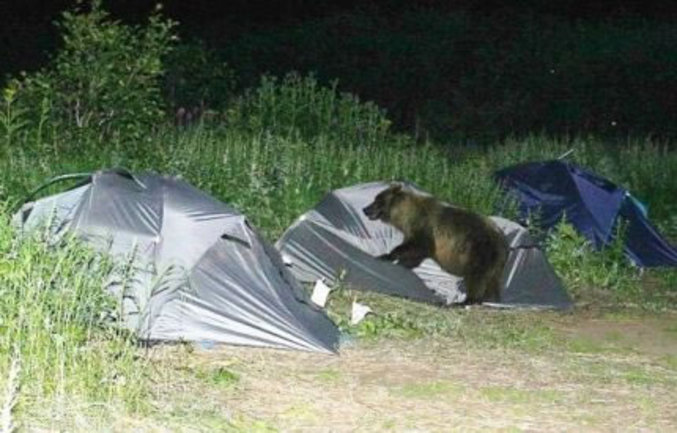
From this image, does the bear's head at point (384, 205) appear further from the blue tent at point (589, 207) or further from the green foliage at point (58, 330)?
the green foliage at point (58, 330)

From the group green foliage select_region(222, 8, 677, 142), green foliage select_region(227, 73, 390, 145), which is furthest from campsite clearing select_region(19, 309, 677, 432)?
green foliage select_region(222, 8, 677, 142)

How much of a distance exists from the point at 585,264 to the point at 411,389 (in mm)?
4468

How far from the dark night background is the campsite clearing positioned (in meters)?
14.3

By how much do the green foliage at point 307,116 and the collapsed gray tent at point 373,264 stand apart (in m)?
3.80

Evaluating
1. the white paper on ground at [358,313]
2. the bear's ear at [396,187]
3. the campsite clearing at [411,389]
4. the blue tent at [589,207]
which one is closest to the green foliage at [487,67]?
the blue tent at [589,207]

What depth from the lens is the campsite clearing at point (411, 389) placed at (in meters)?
6.60

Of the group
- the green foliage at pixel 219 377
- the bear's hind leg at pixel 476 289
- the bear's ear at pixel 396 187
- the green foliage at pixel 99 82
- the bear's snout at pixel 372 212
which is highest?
the green foliage at pixel 99 82

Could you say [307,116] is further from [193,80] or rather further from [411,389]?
[411,389]

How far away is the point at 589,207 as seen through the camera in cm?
1253

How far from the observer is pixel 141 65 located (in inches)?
519

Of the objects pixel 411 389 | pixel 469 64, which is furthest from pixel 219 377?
pixel 469 64

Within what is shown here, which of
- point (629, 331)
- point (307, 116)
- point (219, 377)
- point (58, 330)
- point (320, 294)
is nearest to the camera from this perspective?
point (58, 330)

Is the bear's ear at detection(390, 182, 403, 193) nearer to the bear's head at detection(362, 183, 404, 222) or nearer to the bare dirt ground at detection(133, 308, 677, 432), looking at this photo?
the bear's head at detection(362, 183, 404, 222)

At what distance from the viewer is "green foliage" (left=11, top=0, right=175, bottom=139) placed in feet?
43.0
